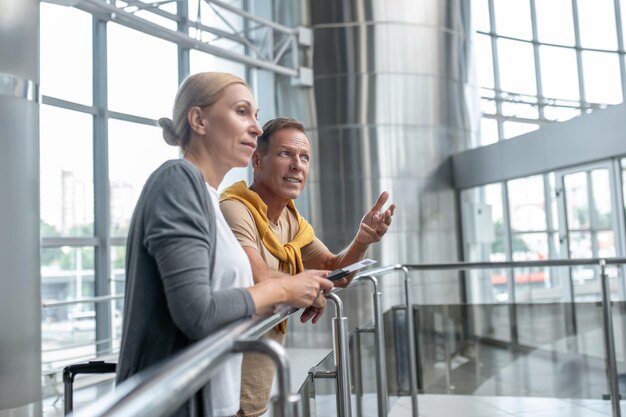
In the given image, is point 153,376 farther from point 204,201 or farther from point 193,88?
point 193,88

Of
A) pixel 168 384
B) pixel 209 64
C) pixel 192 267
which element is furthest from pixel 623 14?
pixel 168 384

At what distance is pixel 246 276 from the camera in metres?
1.19

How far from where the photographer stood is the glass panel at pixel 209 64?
8352mm

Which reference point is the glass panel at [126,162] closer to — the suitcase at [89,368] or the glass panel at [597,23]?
the suitcase at [89,368]

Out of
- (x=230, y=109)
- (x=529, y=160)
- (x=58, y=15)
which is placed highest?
(x=58, y=15)

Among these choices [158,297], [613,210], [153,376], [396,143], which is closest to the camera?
[153,376]

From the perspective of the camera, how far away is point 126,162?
23.8 feet

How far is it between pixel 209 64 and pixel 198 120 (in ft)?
25.9

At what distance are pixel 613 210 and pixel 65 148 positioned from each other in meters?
5.76

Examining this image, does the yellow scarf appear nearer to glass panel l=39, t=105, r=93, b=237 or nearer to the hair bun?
the hair bun

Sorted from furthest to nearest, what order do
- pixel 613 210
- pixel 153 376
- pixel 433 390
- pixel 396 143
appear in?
pixel 396 143
pixel 613 210
pixel 433 390
pixel 153 376

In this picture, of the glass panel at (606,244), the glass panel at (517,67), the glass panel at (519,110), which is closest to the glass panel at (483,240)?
the glass panel at (606,244)

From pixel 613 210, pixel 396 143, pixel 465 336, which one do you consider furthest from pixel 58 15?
pixel 613 210

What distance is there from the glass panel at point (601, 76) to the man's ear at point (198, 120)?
38.6 ft
